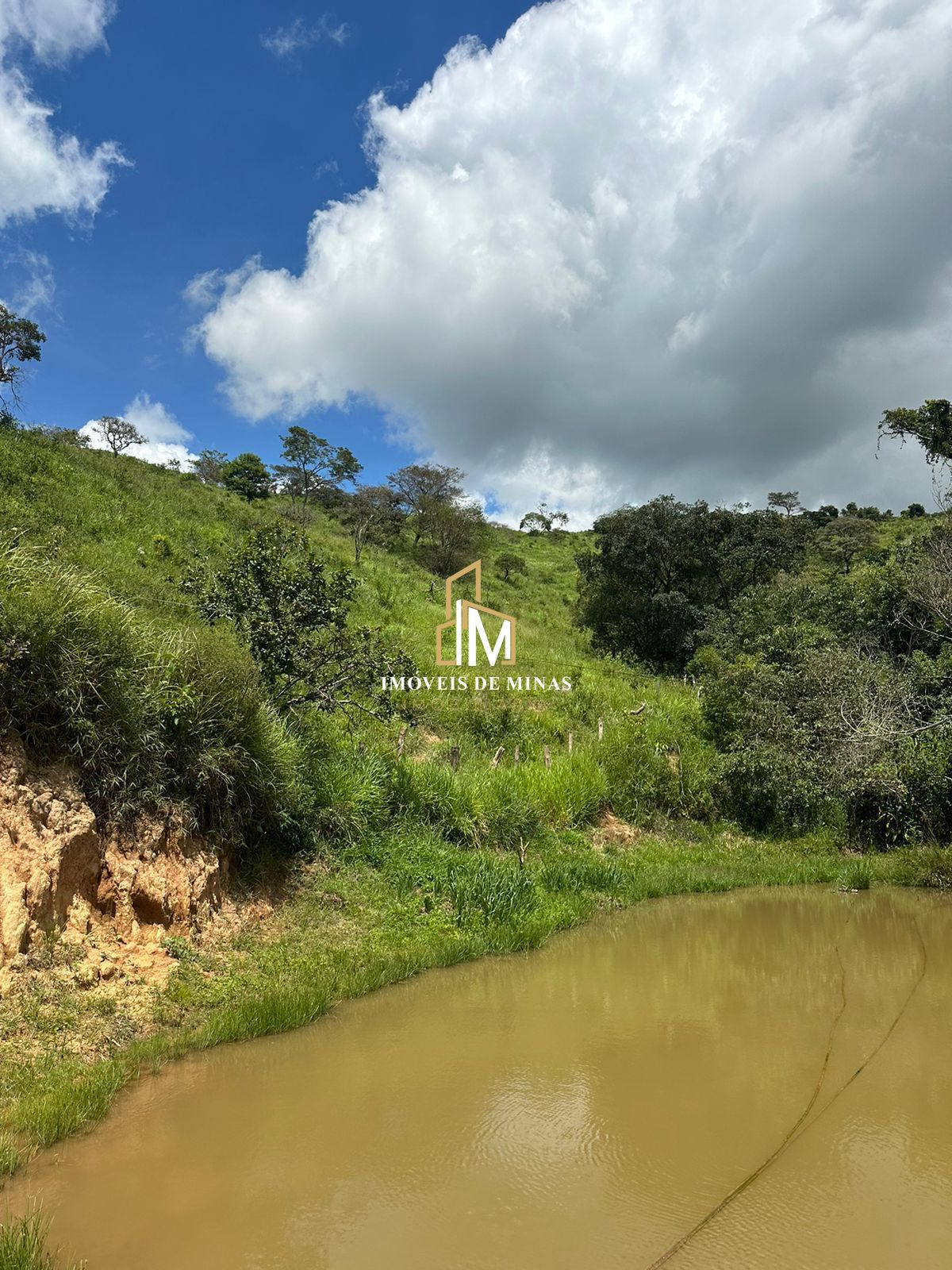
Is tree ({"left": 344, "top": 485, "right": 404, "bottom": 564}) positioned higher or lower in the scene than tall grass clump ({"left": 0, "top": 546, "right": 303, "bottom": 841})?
higher

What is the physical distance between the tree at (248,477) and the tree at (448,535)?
8.90m

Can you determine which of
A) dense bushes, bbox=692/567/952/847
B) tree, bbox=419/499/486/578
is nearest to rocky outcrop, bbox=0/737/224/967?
dense bushes, bbox=692/567/952/847

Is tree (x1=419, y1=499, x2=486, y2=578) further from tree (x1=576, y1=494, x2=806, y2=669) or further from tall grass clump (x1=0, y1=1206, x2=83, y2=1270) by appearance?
tall grass clump (x1=0, y1=1206, x2=83, y2=1270)

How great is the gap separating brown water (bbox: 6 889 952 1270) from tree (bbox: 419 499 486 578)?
29.3 meters

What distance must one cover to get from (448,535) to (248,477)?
13.2 metres

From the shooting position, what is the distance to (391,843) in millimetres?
10789

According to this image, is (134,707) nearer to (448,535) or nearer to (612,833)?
(612,833)

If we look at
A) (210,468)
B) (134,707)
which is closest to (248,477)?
(210,468)

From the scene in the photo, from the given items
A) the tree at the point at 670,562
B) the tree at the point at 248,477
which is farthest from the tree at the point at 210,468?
the tree at the point at 670,562

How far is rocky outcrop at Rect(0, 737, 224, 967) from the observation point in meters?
6.00

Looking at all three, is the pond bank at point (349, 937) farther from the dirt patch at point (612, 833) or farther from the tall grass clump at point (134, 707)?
the tall grass clump at point (134, 707)

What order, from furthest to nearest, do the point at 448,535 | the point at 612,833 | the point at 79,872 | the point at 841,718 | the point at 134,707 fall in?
the point at 448,535 < the point at 841,718 < the point at 612,833 < the point at 134,707 < the point at 79,872

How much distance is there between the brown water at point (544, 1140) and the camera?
3551 millimetres

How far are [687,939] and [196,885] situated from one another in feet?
19.3
